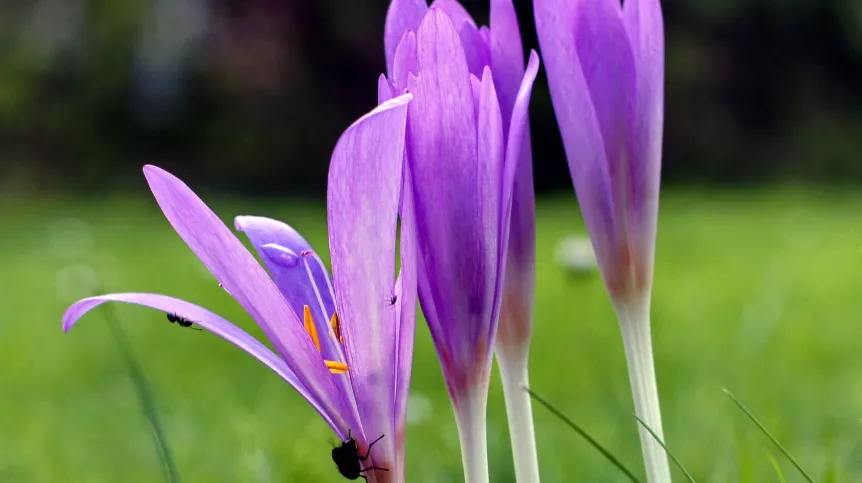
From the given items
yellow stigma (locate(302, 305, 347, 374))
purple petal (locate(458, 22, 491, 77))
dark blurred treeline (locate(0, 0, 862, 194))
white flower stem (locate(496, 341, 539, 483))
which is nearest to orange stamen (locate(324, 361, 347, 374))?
yellow stigma (locate(302, 305, 347, 374))

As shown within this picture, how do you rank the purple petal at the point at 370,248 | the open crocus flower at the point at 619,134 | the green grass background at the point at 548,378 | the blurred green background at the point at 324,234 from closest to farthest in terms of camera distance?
the purple petal at the point at 370,248 < the open crocus flower at the point at 619,134 < the green grass background at the point at 548,378 < the blurred green background at the point at 324,234

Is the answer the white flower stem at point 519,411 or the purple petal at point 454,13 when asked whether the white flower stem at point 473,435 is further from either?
the purple petal at point 454,13

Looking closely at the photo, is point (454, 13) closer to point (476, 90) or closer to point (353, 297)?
point (476, 90)

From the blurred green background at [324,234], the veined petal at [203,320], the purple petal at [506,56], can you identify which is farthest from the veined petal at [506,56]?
the blurred green background at [324,234]

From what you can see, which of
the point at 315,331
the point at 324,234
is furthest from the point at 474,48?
the point at 324,234

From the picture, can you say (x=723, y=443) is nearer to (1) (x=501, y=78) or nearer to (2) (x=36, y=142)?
(1) (x=501, y=78)

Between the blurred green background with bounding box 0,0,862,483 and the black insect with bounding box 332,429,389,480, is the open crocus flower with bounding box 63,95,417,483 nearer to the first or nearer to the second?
the black insect with bounding box 332,429,389,480
